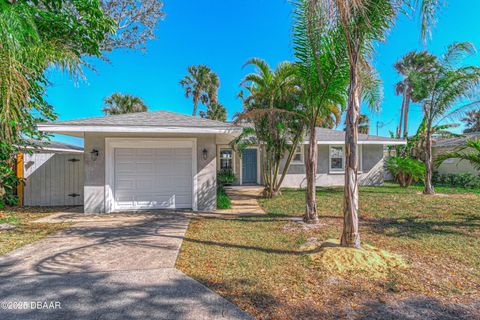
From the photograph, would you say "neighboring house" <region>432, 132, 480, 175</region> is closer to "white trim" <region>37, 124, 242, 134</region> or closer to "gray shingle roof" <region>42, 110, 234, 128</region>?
"white trim" <region>37, 124, 242, 134</region>

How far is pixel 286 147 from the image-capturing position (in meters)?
9.47

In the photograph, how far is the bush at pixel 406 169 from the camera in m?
11.9

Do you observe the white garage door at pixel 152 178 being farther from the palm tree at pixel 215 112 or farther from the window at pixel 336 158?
the palm tree at pixel 215 112

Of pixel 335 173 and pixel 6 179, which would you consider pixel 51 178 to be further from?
pixel 335 173

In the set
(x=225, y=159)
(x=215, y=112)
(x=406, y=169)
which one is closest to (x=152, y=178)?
(x=225, y=159)

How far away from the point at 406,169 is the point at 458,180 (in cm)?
435

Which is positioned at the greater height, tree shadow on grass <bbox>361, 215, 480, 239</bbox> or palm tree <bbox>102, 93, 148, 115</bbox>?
palm tree <bbox>102, 93, 148, 115</bbox>

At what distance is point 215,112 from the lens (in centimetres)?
2666

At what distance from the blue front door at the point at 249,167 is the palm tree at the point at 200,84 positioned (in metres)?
13.1

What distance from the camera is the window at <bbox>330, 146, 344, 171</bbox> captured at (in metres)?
13.9

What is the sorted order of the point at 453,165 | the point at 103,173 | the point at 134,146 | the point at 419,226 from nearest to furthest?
the point at 419,226
the point at 103,173
the point at 134,146
the point at 453,165

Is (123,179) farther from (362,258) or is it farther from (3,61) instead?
(362,258)

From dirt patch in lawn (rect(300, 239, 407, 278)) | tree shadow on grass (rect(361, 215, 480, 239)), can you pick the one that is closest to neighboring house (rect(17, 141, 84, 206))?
dirt patch in lawn (rect(300, 239, 407, 278))

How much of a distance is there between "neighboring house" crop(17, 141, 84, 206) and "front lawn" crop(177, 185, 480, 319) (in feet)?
18.6
